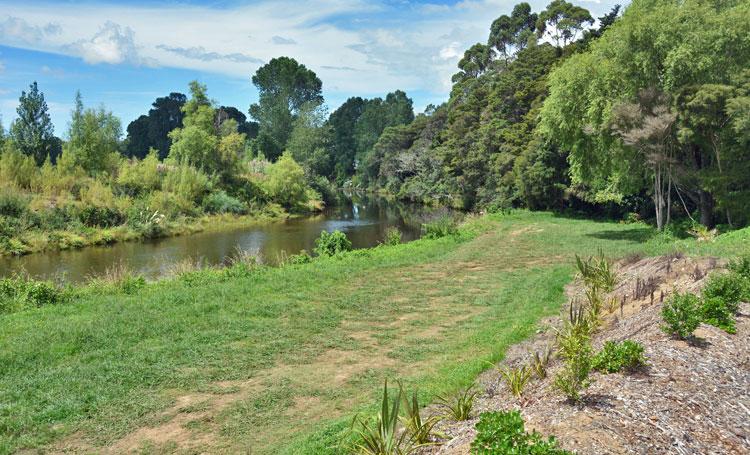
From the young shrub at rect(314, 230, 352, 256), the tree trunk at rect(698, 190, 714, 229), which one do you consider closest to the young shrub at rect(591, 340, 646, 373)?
the young shrub at rect(314, 230, 352, 256)

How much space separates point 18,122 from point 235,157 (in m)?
17.0

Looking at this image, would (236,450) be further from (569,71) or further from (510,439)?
(569,71)

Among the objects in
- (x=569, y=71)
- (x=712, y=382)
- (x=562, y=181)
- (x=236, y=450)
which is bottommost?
(x=236, y=450)

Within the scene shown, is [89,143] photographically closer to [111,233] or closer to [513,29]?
[111,233]

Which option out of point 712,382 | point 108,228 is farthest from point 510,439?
point 108,228

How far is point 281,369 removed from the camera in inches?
356

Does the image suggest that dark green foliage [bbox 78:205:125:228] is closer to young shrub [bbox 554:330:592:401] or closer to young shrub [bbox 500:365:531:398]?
young shrub [bbox 500:365:531:398]

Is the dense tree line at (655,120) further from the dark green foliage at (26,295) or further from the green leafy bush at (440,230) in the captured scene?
the dark green foliage at (26,295)

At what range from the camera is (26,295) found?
13.1m

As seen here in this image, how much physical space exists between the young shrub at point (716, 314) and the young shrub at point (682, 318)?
1.24 ft

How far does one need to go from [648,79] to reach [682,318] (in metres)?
15.7

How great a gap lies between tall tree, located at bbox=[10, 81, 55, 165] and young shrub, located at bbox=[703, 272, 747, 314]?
4638 cm

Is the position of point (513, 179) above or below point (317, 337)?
above

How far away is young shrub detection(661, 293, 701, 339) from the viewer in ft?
22.2
